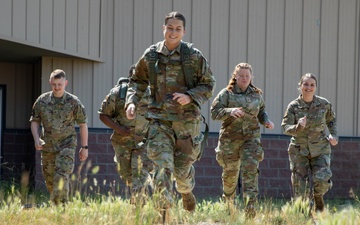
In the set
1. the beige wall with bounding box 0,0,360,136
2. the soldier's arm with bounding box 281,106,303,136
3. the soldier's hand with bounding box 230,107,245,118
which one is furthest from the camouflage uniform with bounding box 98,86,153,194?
the beige wall with bounding box 0,0,360,136

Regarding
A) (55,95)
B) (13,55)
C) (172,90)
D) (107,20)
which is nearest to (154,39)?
(107,20)

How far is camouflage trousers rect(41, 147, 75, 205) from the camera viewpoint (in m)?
9.45

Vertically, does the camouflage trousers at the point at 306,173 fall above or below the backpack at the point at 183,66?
below

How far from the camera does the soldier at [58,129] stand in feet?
31.5

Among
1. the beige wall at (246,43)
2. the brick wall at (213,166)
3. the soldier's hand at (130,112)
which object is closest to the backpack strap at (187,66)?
the soldier's hand at (130,112)

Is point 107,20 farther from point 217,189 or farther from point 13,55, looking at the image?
point 217,189

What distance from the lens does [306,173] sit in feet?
32.7

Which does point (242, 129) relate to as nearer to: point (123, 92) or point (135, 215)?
point (123, 92)

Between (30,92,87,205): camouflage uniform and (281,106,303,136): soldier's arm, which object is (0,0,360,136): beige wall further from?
(281,106,303,136): soldier's arm

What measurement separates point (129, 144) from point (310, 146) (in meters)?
2.30

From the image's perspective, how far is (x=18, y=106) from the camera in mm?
15836

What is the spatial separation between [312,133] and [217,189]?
15.1ft

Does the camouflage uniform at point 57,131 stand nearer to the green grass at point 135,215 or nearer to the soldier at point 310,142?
the green grass at point 135,215

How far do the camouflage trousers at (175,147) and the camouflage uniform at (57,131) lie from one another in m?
2.29
